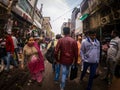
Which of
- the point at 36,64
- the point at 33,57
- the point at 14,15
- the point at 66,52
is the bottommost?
the point at 36,64

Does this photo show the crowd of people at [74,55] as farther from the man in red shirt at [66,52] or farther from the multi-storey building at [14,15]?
the multi-storey building at [14,15]

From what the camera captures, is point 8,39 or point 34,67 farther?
point 8,39

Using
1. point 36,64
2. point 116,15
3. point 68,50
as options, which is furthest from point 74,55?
point 116,15

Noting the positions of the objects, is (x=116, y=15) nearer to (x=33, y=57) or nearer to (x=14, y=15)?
(x=33, y=57)

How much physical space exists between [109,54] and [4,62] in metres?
5.42

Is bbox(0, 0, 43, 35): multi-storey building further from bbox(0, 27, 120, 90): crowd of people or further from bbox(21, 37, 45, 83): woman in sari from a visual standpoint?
bbox(0, 27, 120, 90): crowd of people

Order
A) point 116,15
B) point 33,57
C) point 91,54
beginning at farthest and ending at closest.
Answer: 1. point 116,15
2. point 33,57
3. point 91,54

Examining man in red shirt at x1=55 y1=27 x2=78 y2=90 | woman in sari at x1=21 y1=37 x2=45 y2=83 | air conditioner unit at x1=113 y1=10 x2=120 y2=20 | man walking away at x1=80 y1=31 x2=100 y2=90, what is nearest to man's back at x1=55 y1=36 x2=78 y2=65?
man in red shirt at x1=55 y1=27 x2=78 y2=90

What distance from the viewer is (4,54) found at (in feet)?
37.4

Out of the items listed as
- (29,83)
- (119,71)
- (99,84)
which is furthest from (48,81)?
(119,71)

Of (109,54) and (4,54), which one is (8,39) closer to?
(4,54)

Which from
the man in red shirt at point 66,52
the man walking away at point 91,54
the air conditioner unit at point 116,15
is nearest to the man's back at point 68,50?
the man in red shirt at point 66,52

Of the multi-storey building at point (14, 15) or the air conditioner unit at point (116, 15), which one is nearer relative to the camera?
the multi-storey building at point (14, 15)

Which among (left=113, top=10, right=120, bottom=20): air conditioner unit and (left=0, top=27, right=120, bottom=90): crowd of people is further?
(left=113, top=10, right=120, bottom=20): air conditioner unit
